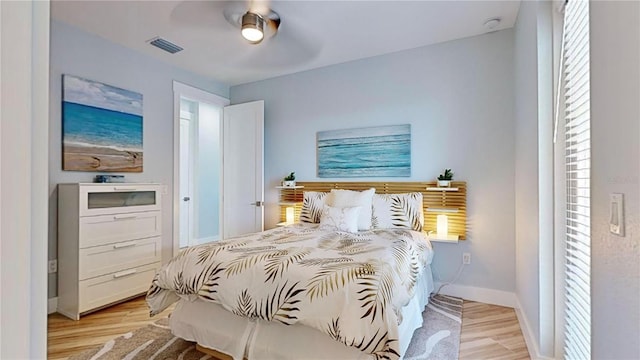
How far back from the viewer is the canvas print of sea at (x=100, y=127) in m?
2.98

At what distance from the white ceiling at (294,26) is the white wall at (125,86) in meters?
0.13

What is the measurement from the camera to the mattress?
180 centimetres

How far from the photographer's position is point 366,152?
146 inches

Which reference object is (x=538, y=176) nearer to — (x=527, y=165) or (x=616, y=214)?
(x=527, y=165)

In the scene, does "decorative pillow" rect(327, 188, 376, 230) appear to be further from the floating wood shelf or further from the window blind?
the window blind

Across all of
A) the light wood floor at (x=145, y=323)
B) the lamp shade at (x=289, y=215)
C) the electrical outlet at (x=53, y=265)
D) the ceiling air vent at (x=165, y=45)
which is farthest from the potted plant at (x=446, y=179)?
the electrical outlet at (x=53, y=265)

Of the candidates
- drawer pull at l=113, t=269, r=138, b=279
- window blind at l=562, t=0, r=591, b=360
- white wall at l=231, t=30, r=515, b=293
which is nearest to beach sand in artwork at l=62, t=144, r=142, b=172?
drawer pull at l=113, t=269, r=138, b=279

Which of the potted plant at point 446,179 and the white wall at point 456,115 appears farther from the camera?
the potted plant at point 446,179

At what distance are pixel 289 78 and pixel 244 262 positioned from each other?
2.91 m

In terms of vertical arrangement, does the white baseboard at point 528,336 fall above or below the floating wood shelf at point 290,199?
below

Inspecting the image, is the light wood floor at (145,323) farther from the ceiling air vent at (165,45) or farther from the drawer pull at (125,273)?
the ceiling air vent at (165,45)

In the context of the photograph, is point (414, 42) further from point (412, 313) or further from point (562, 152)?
point (412, 313)

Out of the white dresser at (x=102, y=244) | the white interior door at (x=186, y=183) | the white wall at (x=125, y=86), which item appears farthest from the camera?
the white interior door at (x=186, y=183)
